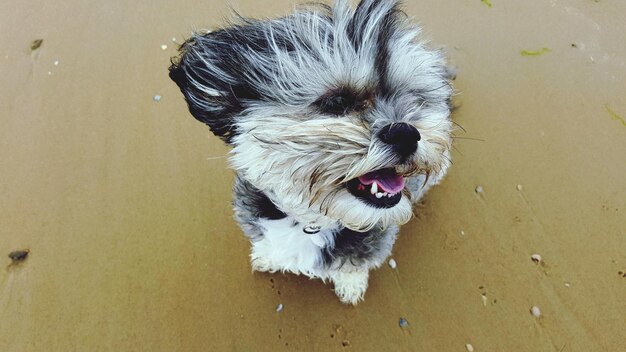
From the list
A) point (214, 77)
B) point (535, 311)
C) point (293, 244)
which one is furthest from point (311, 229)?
point (535, 311)

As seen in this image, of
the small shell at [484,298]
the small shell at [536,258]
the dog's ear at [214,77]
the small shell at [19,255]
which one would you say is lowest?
the small shell at [484,298]

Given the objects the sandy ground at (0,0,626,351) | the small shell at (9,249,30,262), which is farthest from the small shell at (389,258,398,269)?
the small shell at (9,249,30,262)

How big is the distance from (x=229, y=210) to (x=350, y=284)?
3.62 ft

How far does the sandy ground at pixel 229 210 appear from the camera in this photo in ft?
10.00

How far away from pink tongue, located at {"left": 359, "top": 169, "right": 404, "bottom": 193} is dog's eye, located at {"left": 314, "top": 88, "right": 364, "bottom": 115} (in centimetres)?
31

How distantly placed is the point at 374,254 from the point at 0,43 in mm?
3778

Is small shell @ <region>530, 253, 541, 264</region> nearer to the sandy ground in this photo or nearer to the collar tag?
the sandy ground

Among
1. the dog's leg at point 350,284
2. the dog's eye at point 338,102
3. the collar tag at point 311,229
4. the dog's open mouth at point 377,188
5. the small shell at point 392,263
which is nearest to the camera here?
the dog's eye at point 338,102

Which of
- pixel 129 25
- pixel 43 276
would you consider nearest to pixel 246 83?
pixel 43 276

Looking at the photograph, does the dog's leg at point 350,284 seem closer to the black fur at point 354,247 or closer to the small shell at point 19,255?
the black fur at point 354,247

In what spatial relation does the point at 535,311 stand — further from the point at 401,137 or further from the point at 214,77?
the point at 214,77

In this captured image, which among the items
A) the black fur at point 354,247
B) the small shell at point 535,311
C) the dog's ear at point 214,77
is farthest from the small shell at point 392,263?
the dog's ear at point 214,77

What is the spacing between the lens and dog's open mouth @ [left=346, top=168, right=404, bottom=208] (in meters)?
2.02

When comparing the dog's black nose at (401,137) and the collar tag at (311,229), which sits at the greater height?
the dog's black nose at (401,137)
